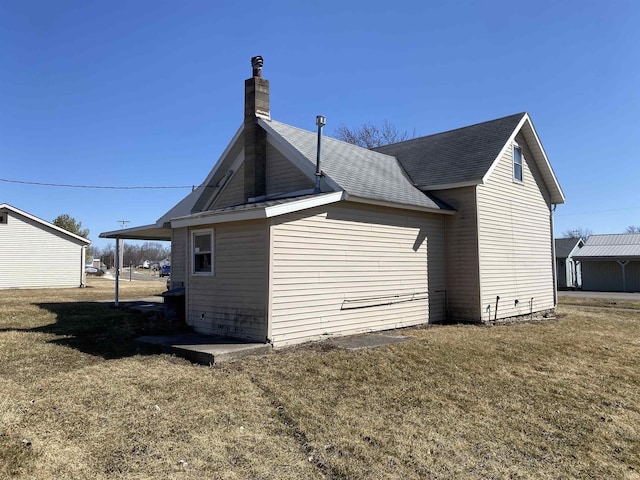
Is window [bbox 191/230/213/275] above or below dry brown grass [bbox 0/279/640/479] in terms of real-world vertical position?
above

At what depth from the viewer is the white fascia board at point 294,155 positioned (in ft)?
34.4

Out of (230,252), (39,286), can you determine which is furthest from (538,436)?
(39,286)

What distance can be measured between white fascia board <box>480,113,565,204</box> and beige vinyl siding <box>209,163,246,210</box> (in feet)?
21.8

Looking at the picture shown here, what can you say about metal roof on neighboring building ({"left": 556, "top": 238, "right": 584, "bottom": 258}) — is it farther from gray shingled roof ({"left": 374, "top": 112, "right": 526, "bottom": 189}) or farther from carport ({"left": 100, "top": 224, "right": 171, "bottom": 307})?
carport ({"left": 100, "top": 224, "right": 171, "bottom": 307})

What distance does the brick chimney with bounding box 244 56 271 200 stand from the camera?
12.4 m

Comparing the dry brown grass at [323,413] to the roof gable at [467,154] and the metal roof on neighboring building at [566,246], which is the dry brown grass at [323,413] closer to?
the roof gable at [467,154]

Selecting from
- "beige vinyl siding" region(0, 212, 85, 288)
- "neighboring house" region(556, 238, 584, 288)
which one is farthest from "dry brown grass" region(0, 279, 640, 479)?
"neighboring house" region(556, 238, 584, 288)

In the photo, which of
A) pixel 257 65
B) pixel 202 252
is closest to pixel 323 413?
pixel 202 252

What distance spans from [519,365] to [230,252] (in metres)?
5.77

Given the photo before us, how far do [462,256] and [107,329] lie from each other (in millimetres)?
9309

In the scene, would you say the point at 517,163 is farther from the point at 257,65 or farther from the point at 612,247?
the point at 612,247

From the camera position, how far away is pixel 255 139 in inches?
490

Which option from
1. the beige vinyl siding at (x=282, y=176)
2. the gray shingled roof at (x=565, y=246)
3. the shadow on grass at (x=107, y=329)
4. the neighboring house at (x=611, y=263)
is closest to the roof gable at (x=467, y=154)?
the beige vinyl siding at (x=282, y=176)

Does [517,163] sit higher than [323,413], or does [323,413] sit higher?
[517,163]
